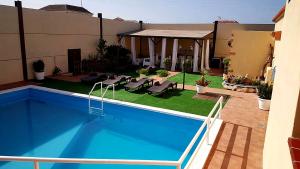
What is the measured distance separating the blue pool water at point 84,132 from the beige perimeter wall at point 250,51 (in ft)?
27.9

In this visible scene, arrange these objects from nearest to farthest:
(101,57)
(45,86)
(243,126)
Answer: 1. (243,126)
2. (45,86)
3. (101,57)

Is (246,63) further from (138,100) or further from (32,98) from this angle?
(32,98)

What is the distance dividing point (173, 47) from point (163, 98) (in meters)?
9.35

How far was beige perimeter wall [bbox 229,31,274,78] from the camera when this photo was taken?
15117mm

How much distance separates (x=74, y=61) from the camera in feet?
60.2

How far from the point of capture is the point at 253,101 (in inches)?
453

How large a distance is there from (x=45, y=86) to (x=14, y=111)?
3309 millimetres

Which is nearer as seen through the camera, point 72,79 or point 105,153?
point 105,153

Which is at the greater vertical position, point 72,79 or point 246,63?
point 246,63

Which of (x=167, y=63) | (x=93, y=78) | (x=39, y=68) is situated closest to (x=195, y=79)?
(x=167, y=63)

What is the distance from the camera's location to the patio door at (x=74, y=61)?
18.1 m

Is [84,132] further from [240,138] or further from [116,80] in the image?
[240,138]

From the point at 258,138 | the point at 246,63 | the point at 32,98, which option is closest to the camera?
the point at 258,138

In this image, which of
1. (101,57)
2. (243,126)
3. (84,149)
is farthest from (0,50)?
(243,126)
